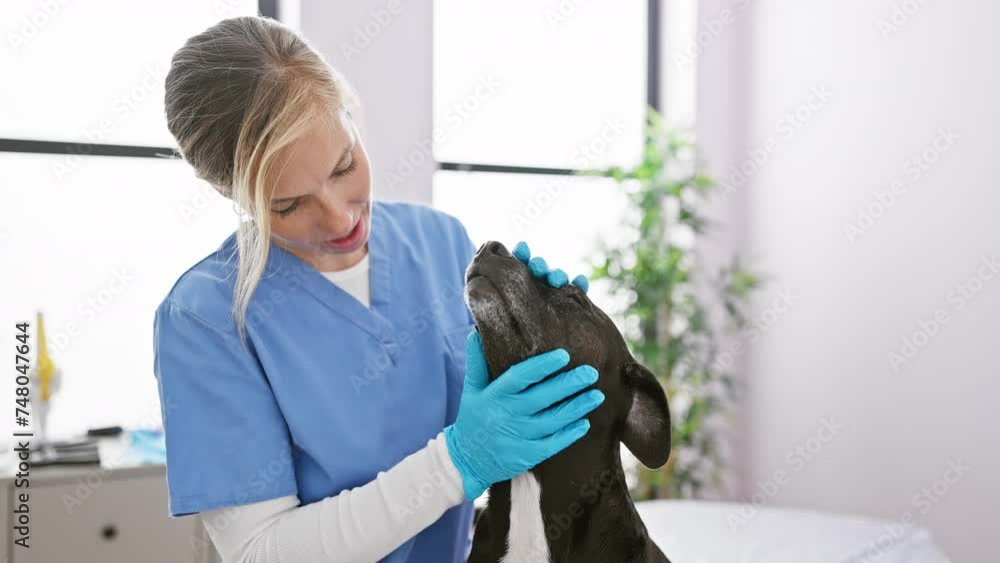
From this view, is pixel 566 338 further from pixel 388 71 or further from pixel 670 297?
pixel 670 297

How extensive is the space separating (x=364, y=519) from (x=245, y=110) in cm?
62

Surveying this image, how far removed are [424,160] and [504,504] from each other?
1580mm

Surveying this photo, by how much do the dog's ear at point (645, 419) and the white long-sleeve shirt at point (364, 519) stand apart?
11.5 inches

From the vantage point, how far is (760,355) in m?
3.29

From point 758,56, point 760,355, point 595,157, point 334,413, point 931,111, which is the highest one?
point 758,56

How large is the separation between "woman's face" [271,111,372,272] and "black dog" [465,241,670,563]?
248 mm

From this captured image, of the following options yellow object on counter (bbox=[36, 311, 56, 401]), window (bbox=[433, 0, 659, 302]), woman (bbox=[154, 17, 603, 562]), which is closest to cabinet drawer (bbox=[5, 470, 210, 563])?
yellow object on counter (bbox=[36, 311, 56, 401])

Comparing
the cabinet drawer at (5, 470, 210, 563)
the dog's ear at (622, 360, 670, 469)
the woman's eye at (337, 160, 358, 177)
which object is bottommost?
the cabinet drawer at (5, 470, 210, 563)

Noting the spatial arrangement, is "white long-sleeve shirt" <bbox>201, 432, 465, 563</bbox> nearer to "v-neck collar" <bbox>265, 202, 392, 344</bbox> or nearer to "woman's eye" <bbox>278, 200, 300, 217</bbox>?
"v-neck collar" <bbox>265, 202, 392, 344</bbox>

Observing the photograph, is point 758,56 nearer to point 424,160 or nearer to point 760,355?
point 760,355

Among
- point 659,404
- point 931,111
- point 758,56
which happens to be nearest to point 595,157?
point 758,56

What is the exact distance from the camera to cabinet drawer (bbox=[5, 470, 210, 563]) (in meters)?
1.87

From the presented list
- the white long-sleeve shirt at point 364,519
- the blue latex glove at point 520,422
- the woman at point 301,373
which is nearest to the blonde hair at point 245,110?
the woman at point 301,373

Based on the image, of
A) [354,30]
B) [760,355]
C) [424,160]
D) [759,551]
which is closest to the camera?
[759,551]
